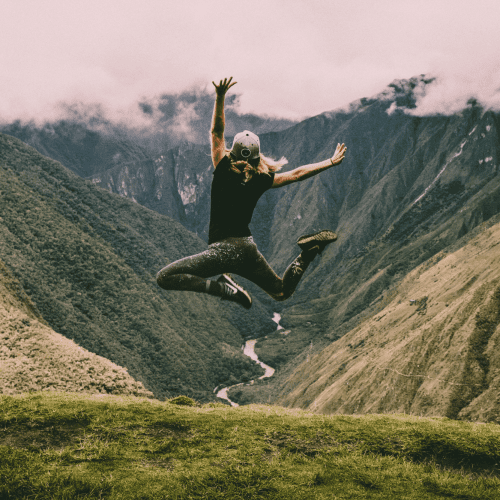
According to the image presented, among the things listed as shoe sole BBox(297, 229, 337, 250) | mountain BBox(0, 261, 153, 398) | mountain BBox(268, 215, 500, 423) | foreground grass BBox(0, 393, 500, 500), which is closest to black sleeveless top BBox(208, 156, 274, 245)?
shoe sole BBox(297, 229, 337, 250)

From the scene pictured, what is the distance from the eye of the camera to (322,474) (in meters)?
6.33

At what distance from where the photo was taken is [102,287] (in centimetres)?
8944

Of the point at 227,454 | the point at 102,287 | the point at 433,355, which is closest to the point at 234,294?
the point at 227,454

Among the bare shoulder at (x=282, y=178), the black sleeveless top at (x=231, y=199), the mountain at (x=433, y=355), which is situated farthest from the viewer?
the mountain at (x=433, y=355)

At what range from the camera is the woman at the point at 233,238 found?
5.47 m

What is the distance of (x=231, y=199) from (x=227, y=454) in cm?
414

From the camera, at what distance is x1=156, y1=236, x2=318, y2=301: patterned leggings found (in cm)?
540

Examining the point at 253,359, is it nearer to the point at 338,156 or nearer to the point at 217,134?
the point at 338,156

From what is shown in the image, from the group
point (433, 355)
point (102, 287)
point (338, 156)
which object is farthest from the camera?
point (102, 287)

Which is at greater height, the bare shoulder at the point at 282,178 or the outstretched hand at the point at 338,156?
the outstretched hand at the point at 338,156

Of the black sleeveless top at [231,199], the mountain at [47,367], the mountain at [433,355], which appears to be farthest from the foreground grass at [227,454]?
the mountain at [433,355]

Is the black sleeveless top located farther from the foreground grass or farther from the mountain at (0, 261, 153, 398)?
the mountain at (0, 261, 153, 398)

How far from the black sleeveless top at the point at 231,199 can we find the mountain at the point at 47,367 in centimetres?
1566

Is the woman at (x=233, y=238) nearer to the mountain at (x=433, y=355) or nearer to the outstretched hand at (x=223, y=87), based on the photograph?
the outstretched hand at (x=223, y=87)
